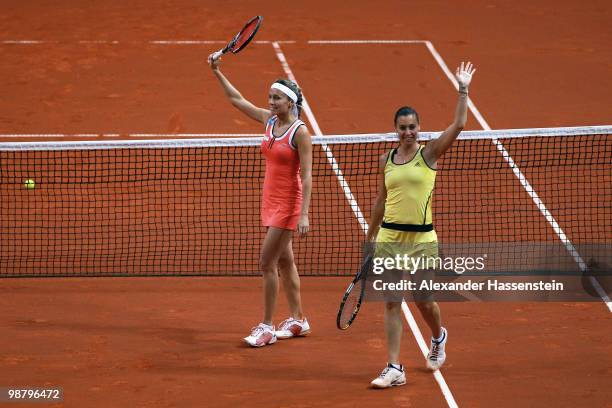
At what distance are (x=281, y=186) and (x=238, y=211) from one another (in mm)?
3732

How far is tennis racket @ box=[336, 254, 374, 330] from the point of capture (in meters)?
8.66

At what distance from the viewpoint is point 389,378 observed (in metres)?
8.68

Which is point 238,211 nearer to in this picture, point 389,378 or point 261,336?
point 261,336

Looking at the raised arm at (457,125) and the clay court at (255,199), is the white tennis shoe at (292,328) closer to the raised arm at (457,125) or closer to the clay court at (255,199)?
the clay court at (255,199)

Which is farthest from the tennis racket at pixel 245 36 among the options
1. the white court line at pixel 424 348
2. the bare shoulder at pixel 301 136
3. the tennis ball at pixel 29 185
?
the tennis ball at pixel 29 185

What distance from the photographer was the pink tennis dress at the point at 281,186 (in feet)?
30.6

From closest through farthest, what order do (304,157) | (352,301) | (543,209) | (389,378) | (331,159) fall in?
(389,378)
(304,157)
(352,301)
(543,209)
(331,159)

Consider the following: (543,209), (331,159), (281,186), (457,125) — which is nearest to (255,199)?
(331,159)

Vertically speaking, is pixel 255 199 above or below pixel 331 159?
below

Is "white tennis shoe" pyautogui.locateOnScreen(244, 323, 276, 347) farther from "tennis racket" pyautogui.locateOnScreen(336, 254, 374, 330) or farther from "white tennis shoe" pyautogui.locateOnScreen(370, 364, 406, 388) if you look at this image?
"white tennis shoe" pyautogui.locateOnScreen(370, 364, 406, 388)

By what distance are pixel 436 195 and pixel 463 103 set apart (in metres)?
5.40

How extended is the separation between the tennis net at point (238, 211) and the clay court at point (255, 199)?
1.6 inches
